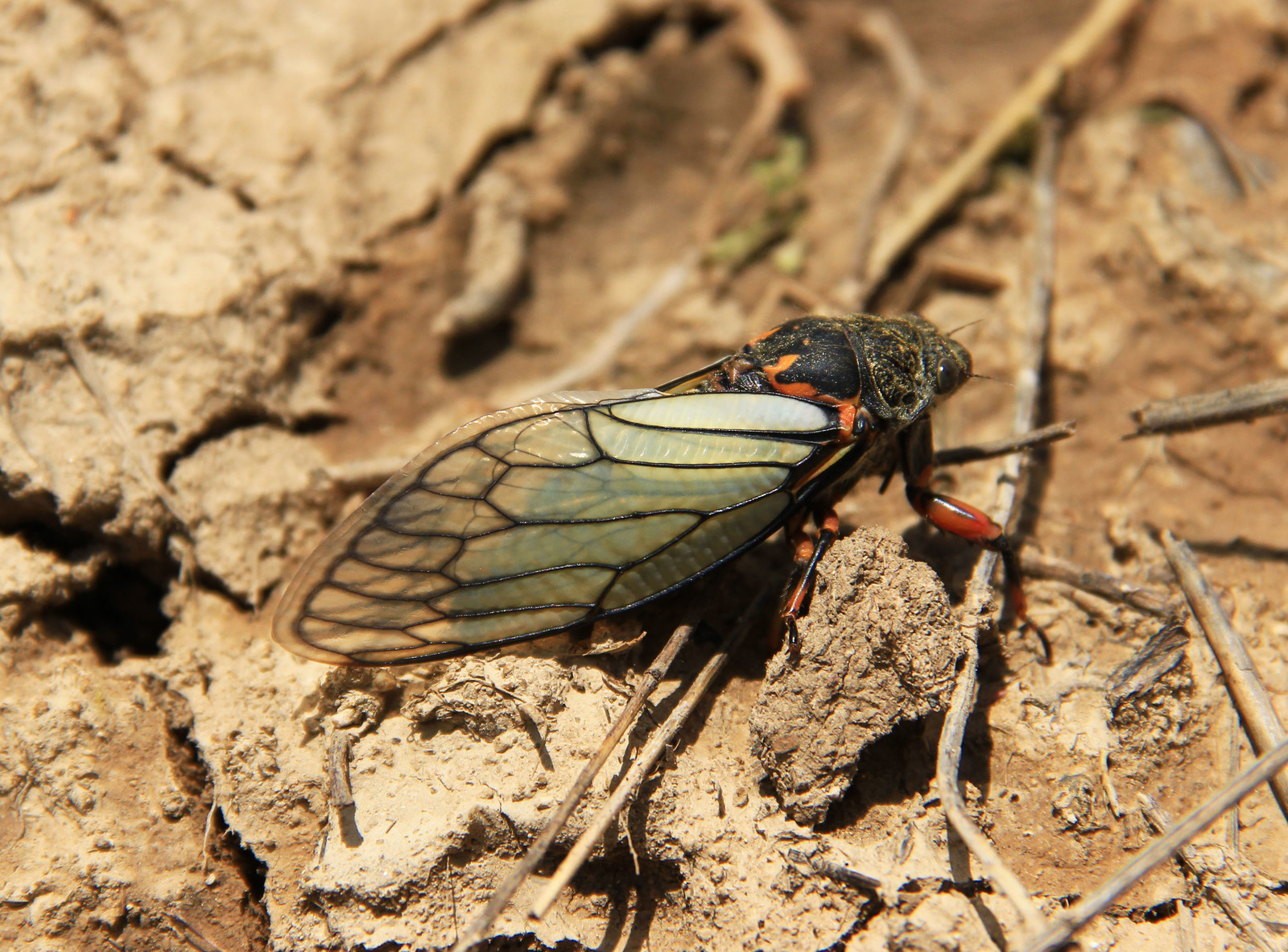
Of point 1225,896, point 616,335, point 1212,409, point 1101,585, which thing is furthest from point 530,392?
point 1225,896

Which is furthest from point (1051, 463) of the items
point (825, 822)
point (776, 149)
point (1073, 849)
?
point (776, 149)

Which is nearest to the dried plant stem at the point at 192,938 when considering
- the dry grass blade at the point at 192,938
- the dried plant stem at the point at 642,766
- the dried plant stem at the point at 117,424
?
the dry grass blade at the point at 192,938

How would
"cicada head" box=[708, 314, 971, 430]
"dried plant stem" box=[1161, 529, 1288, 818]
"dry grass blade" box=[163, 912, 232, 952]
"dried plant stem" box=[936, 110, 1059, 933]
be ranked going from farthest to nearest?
"cicada head" box=[708, 314, 971, 430] < "dried plant stem" box=[1161, 529, 1288, 818] < "dry grass blade" box=[163, 912, 232, 952] < "dried plant stem" box=[936, 110, 1059, 933]

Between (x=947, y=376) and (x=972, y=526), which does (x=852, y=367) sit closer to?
(x=947, y=376)

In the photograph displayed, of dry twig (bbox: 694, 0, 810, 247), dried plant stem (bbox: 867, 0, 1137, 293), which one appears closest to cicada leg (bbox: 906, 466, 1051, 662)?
dried plant stem (bbox: 867, 0, 1137, 293)

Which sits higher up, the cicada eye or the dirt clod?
the cicada eye

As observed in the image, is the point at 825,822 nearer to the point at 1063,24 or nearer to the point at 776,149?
the point at 776,149

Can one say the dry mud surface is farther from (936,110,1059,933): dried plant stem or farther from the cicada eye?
the cicada eye

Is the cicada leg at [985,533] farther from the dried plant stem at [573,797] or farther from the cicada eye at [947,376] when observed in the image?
the dried plant stem at [573,797]
